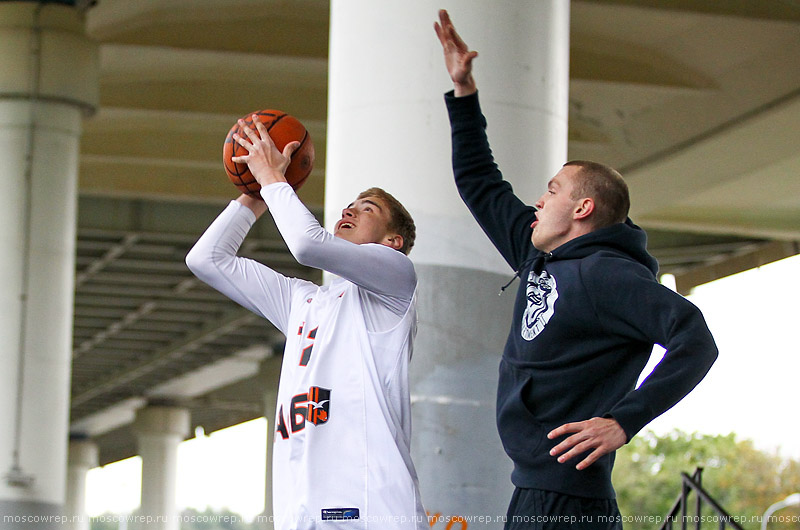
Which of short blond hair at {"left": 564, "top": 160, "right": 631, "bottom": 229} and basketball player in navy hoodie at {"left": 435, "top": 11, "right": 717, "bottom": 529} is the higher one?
short blond hair at {"left": 564, "top": 160, "right": 631, "bottom": 229}

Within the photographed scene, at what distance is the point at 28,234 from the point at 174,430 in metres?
35.7

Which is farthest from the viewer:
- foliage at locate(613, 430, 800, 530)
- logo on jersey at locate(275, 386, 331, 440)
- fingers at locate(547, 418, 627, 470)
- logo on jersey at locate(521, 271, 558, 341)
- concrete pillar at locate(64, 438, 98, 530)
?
foliage at locate(613, 430, 800, 530)

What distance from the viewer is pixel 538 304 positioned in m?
4.43

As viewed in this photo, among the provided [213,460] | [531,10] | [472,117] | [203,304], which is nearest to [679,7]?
[531,10]

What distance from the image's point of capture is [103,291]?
1273 inches

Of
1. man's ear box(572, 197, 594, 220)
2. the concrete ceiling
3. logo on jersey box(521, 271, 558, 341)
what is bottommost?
logo on jersey box(521, 271, 558, 341)

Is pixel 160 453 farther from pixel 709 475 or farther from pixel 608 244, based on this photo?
pixel 608 244

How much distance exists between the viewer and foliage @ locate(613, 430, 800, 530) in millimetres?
75062

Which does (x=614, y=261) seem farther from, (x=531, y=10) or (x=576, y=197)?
(x=531, y=10)

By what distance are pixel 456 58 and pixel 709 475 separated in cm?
8054

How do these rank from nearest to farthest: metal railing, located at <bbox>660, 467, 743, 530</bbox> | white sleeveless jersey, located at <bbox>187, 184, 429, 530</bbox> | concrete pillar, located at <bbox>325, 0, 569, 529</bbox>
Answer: white sleeveless jersey, located at <bbox>187, 184, 429, 530</bbox>
concrete pillar, located at <bbox>325, 0, 569, 529</bbox>
metal railing, located at <bbox>660, 467, 743, 530</bbox>

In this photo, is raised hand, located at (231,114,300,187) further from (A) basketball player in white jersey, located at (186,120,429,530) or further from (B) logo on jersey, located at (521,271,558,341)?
(B) logo on jersey, located at (521,271,558,341)

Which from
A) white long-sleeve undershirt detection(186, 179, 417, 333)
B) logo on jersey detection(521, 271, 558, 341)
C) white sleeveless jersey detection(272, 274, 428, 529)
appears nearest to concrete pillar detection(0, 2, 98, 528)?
white long-sleeve undershirt detection(186, 179, 417, 333)

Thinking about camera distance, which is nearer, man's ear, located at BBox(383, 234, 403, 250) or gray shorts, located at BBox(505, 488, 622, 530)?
gray shorts, located at BBox(505, 488, 622, 530)
